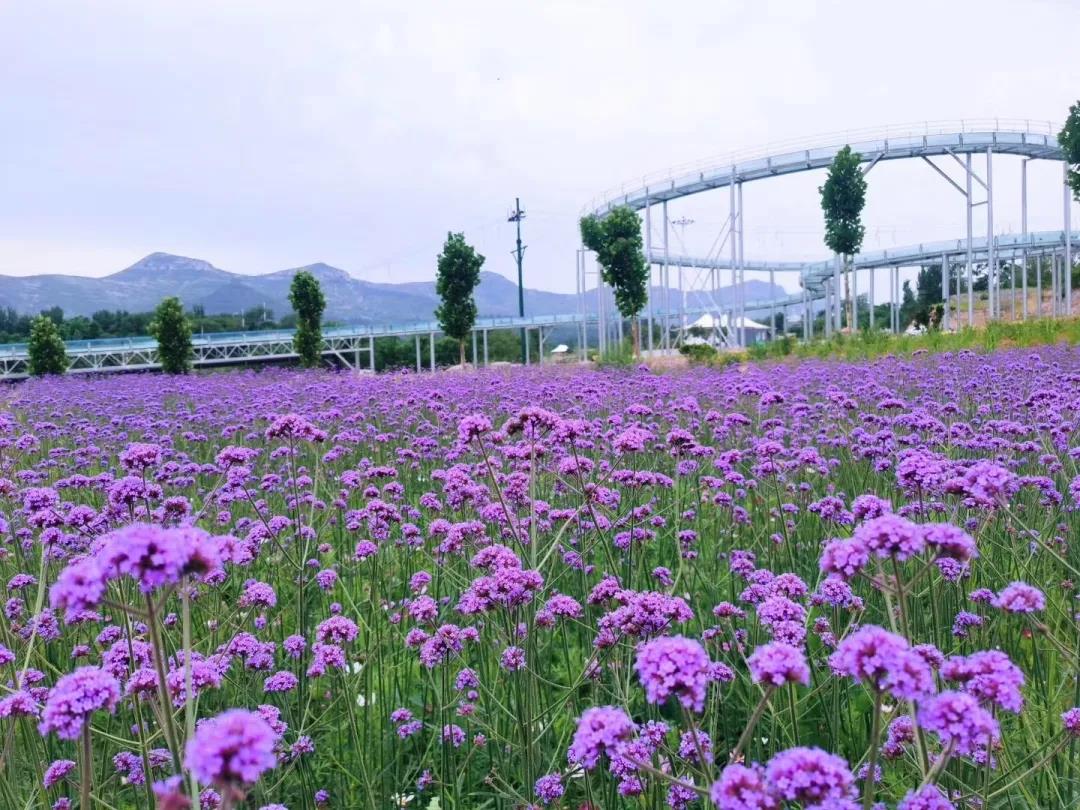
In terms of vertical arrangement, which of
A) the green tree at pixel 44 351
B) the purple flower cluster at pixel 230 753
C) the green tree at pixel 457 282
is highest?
the green tree at pixel 457 282

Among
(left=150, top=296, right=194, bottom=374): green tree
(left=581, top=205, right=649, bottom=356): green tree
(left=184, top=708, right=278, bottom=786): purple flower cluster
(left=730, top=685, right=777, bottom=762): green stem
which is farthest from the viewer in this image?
(left=581, top=205, right=649, bottom=356): green tree

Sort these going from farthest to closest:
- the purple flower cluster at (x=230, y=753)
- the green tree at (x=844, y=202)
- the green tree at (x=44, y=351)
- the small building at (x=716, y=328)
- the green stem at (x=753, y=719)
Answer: the small building at (x=716, y=328), the green tree at (x=844, y=202), the green tree at (x=44, y=351), the green stem at (x=753, y=719), the purple flower cluster at (x=230, y=753)

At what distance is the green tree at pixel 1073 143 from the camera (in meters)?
30.5

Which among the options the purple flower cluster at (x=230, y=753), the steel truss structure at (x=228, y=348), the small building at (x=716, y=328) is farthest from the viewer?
the small building at (x=716, y=328)

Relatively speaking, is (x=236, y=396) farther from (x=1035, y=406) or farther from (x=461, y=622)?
(x=1035, y=406)

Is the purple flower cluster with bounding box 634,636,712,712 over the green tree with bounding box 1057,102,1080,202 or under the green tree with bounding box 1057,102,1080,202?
under

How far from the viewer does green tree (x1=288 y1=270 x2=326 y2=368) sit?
30.1 metres

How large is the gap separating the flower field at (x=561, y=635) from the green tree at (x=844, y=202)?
25276 millimetres

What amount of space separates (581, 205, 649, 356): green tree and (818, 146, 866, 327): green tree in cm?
690

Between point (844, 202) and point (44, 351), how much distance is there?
28.0 metres

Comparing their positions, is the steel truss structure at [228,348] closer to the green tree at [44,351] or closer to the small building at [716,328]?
the green tree at [44,351]

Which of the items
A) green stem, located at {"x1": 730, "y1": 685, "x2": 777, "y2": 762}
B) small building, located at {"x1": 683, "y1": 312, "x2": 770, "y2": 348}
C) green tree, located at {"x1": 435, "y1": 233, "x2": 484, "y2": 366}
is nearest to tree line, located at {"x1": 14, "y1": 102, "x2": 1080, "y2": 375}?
green tree, located at {"x1": 435, "y1": 233, "x2": 484, "y2": 366}

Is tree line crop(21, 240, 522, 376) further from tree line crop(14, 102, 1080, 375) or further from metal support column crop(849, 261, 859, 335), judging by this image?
metal support column crop(849, 261, 859, 335)

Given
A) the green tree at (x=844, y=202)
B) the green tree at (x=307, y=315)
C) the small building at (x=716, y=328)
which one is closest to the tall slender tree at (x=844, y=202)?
the green tree at (x=844, y=202)
